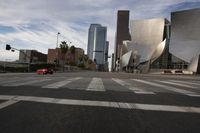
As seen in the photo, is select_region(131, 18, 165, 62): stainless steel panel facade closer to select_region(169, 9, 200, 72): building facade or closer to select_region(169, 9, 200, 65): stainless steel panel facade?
select_region(169, 9, 200, 65): stainless steel panel facade

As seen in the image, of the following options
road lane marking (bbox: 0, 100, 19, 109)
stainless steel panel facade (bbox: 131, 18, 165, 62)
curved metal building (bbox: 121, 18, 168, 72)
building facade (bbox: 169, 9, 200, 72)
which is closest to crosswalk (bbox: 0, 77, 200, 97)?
road lane marking (bbox: 0, 100, 19, 109)

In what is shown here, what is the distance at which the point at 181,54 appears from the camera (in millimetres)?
109375

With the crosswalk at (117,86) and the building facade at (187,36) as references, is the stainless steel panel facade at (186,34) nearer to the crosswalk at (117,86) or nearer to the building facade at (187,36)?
the building facade at (187,36)

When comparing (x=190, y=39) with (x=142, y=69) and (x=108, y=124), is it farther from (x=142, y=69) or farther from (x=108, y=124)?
(x=108, y=124)

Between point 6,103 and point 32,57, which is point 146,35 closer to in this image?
point 32,57

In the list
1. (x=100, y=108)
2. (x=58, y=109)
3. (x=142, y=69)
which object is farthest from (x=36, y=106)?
(x=142, y=69)

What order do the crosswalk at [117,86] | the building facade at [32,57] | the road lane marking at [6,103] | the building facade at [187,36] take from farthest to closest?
the building facade at [32,57] < the building facade at [187,36] < the crosswalk at [117,86] < the road lane marking at [6,103]

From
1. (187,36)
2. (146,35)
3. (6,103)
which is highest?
(146,35)

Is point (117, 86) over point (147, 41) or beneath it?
beneath

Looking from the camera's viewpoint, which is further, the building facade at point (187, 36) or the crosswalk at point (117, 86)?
the building facade at point (187, 36)

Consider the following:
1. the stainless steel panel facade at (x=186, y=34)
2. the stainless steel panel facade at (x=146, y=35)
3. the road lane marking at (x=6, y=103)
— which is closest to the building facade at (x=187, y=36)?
the stainless steel panel facade at (x=186, y=34)

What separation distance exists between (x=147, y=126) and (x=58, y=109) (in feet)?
8.94

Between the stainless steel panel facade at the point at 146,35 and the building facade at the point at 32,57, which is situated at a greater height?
the stainless steel panel facade at the point at 146,35

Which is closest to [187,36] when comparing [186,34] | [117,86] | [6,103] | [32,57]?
[186,34]
